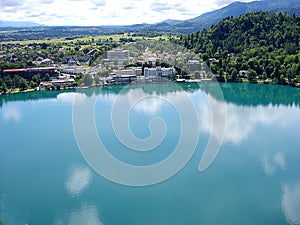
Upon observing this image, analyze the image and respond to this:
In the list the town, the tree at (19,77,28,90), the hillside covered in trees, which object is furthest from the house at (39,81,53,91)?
the hillside covered in trees

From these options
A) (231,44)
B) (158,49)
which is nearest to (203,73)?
(231,44)

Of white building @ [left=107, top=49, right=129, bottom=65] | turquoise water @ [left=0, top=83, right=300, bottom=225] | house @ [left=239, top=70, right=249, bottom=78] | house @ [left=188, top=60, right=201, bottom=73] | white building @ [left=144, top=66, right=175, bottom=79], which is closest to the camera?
turquoise water @ [left=0, top=83, right=300, bottom=225]

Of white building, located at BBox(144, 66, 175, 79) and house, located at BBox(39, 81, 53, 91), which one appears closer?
house, located at BBox(39, 81, 53, 91)

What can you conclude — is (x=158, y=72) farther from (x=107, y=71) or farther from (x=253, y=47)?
(x=253, y=47)

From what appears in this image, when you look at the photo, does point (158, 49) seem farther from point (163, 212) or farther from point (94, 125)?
point (163, 212)

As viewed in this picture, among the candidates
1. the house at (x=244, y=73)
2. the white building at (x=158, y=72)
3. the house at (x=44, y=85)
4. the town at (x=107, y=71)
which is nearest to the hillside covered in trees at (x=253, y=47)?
the house at (x=244, y=73)

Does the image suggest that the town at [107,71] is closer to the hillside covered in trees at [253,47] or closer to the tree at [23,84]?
the tree at [23,84]

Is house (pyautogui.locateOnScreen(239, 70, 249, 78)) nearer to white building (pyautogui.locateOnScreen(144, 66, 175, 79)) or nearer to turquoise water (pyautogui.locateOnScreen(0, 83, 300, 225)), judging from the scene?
white building (pyautogui.locateOnScreen(144, 66, 175, 79))
